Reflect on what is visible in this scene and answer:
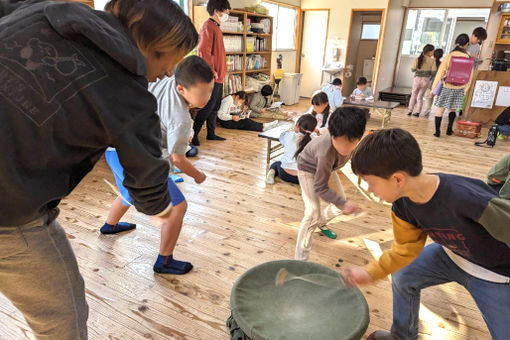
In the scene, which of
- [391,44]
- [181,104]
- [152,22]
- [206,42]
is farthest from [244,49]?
[152,22]

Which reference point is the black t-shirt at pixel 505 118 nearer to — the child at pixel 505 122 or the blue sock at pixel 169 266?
the child at pixel 505 122

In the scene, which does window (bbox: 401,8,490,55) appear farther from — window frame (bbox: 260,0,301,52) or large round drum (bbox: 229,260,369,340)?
large round drum (bbox: 229,260,369,340)

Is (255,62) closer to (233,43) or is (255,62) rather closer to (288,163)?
(233,43)

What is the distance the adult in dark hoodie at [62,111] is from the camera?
0.62m

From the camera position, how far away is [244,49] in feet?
19.9

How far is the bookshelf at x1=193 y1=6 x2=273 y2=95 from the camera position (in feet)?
18.8

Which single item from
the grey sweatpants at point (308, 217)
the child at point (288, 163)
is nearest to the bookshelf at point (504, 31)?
the child at point (288, 163)

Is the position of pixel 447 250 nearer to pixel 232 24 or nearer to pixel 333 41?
pixel 232 24

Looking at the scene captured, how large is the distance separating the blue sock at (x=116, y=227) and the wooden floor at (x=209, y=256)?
0.06m

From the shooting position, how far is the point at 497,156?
449 centimetres

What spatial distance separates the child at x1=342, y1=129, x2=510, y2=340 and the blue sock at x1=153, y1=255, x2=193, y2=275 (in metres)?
1.10

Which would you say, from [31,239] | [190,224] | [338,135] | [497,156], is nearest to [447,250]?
[338,135]

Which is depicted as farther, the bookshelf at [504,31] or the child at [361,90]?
the bookshelf at [504,31]

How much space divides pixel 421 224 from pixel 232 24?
5.19 meters
